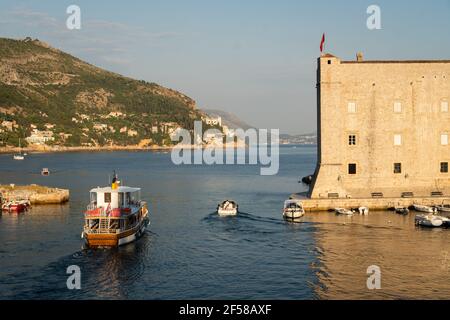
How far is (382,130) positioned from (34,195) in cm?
4271

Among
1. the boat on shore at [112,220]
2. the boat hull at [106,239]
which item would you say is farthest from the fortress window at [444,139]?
the boat hull at [106,239]

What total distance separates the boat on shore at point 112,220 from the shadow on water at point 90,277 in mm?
838

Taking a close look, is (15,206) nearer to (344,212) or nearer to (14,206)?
(14,206)

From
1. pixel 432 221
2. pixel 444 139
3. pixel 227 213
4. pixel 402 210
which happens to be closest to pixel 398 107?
pixel 444 139

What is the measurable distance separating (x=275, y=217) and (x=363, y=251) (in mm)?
17720

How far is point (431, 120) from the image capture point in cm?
5919

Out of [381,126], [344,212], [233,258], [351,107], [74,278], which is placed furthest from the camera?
[381,126]

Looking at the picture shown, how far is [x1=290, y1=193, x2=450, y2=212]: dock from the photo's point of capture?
56156 mm

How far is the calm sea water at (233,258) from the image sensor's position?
31.1m

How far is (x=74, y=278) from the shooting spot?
33406mm

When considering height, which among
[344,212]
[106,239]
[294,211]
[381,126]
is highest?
[381,126]

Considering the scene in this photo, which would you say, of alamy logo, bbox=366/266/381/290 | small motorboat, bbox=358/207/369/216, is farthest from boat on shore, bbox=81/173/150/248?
small motorboat, bbox=358/207/369/216

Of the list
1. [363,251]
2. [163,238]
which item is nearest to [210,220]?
[163,238]

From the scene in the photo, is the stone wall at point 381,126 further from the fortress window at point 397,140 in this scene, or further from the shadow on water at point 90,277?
the shadow on water at point 90,277
